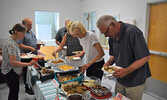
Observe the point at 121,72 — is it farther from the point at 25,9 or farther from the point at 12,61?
the point at 25,9

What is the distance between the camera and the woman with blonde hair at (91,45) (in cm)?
178

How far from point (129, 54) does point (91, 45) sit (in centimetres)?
72

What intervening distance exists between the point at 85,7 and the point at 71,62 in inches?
140

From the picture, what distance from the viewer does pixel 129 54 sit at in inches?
48.8

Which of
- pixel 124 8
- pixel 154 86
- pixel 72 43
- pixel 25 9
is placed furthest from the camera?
pixel 25 9

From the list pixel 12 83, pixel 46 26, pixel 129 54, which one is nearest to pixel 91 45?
pixel 129 54

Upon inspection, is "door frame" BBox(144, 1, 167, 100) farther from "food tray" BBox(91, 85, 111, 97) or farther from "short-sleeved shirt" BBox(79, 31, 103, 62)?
"food tray" BBox(91, 85, 111, 97)

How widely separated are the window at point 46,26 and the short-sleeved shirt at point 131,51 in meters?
4.34

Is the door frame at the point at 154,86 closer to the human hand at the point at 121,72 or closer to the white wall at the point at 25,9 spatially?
the human hand at the point at 121,72

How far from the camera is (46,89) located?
138cm

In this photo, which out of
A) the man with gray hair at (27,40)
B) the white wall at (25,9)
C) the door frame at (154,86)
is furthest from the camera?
the white wall at (25,9)

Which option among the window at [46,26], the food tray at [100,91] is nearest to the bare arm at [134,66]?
the food tray at [100,91]

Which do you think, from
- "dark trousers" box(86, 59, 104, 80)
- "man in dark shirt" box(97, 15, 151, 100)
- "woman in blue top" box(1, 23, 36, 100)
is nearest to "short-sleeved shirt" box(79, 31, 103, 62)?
"dark trousers" box(86, 59, 104, 80)

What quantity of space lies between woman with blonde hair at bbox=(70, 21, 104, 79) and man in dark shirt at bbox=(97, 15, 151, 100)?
475mm
